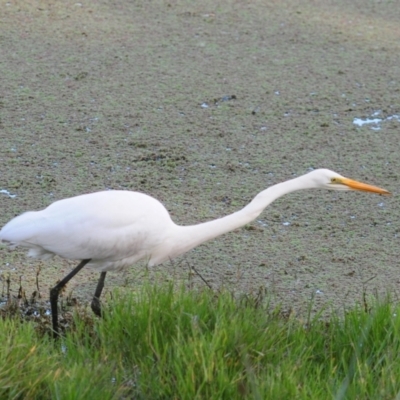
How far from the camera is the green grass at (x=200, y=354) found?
1552 millimetres

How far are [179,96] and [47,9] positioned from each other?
3.35 ft

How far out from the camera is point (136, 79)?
3.49m

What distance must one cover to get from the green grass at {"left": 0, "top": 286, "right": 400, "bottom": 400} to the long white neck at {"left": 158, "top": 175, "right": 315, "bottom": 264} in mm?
234

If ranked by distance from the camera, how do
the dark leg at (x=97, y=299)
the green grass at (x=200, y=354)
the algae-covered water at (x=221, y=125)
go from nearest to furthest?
the green grass at (x=200, y=354)
the dark leg at (x=97, y=299)
the algae-covered water at (x=221, y=125)

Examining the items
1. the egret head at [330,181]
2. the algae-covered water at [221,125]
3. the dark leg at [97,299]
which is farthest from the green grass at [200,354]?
the egret head at [330,181]

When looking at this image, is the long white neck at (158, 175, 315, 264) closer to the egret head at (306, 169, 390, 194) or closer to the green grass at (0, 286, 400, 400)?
the egret head at (306, 169, 390, 194)

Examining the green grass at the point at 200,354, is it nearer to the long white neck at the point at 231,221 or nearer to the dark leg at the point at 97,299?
the dark leg at the point at 97,299

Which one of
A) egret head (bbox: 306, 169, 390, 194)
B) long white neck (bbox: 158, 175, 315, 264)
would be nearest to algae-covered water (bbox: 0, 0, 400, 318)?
long white neck (bbox: 158, 175, 315, 264)

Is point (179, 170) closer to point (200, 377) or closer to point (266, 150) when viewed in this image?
point (266, 150)

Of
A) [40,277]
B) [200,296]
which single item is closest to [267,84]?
[40,277]

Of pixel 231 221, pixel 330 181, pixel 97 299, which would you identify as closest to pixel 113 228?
pixel 97 299

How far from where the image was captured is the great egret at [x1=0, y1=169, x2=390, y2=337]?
2064 millimetres

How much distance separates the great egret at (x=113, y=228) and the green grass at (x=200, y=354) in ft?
0.66

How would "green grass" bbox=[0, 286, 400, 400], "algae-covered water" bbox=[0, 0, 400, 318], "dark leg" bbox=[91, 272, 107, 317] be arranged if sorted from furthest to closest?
1. "algae-covered water" bbox=[0, 0, 400, 318]
2. "dark leg" bbox=[91, 272, 107, 317]
3. "green grass" bbox=[0, 286, 400, 400]
